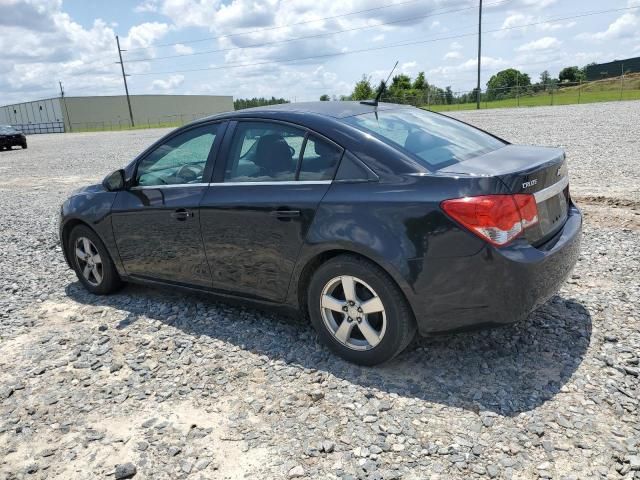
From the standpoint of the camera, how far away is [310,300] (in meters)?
3.56

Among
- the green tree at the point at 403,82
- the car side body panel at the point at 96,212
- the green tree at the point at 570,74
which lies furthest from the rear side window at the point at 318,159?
the green tree at the point at 570,74

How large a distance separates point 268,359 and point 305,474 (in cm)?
120

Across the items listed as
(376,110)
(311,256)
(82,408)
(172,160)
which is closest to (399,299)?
(311,256)

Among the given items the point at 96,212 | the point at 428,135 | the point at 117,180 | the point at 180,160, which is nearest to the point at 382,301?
the point at 428,135

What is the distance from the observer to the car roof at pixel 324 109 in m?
3.82

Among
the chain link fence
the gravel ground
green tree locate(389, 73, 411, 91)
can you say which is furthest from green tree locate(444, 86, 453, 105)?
the gravel ground

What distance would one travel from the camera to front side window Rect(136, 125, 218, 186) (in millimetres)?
4188

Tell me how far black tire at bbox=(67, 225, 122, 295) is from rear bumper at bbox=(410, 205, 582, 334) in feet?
10.2

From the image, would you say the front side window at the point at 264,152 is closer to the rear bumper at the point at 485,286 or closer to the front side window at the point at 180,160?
the front side window at the point at 180,160

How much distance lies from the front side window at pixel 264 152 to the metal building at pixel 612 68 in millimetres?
73161

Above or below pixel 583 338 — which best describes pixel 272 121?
above

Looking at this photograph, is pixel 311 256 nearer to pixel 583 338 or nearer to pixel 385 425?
pixel 385 425

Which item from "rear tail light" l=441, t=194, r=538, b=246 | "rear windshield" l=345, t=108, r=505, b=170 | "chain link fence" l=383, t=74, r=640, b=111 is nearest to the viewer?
"rear tail light" l=441, t=194, r=538, b=246

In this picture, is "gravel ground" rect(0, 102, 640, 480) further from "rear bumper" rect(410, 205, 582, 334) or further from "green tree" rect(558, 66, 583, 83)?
"green tree" rect(558, 66, 583, 83)
